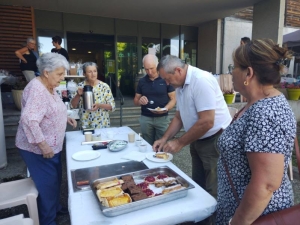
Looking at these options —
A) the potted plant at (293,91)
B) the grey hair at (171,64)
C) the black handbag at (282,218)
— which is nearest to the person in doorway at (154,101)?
the grey hair at (171,64)

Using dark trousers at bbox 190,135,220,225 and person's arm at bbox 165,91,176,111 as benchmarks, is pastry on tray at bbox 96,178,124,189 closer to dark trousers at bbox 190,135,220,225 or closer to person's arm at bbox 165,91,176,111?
dark trousers at bbox 190,135,220,225

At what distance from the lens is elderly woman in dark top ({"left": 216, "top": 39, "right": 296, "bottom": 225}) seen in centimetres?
87

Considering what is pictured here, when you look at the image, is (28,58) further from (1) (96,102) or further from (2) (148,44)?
(2) (148,44)

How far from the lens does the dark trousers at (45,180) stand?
1968 millimetres

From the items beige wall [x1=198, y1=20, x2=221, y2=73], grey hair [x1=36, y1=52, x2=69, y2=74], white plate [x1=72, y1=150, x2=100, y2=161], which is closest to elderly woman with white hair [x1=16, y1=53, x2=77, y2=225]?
grey hair [x1=36, y1=52, x2=69, y2=74]

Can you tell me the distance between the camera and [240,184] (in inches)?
42.3

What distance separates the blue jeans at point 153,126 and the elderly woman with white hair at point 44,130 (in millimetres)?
1355

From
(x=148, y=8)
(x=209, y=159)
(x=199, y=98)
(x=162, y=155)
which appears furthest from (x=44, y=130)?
(x=148, y=8)

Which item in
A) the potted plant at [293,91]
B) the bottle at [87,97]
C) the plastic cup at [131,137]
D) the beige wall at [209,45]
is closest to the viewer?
the plastic cup at [131,137]

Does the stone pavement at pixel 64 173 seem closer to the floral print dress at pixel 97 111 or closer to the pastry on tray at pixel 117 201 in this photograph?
the floral print dress at pixel 97 111

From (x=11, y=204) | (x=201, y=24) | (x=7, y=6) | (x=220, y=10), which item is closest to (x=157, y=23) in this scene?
(x=201, y=24)

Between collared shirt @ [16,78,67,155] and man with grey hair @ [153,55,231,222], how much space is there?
97cm

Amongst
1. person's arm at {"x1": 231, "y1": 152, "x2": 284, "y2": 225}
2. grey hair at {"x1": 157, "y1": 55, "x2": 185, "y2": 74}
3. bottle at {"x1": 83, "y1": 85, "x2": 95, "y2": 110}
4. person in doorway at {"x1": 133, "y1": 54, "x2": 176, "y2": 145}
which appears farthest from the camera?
person in doorway at {"x1": 133, "y1": 54, "x2": 176, "y2": 145}

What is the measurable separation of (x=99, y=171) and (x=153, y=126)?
1.70 m
